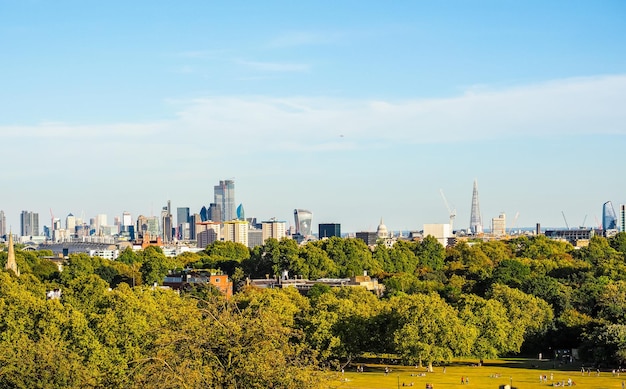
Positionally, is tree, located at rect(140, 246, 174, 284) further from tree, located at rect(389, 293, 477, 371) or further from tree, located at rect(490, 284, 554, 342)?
tree, located at rect(389, 293, 477, 371)

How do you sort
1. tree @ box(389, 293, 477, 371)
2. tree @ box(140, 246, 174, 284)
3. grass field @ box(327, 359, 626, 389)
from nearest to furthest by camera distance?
grass field @ box(327, 359, 626, 389) → tree @ box(389, 293, 477, 371) → tree @ box(140, 246, 174, 284)

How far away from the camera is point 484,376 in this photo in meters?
78.3

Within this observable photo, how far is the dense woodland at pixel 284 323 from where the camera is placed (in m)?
36.5

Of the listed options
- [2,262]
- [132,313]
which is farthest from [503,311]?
[2,262]

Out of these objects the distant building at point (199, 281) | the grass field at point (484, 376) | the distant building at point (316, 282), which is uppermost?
the distant building at point (199, 281)

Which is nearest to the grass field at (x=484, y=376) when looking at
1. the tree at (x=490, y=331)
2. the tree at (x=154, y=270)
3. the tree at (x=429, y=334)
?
the tree at (x=490, y=331)

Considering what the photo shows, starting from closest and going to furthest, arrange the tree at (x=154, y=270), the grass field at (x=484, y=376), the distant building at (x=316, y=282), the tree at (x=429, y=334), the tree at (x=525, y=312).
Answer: the grass field at (x=484, y=376) → the tree at (x=429, y=334) → the tree at (x=525, y=312) → the distant building at (x=316, y=282) → the tree at (x=154, y=270)

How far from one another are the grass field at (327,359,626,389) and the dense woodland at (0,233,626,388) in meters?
1.45

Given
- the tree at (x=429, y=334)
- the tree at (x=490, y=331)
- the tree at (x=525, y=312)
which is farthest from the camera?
the tree at (x=525, y=312)

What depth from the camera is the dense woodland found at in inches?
1438

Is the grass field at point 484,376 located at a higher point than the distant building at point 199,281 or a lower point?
lower

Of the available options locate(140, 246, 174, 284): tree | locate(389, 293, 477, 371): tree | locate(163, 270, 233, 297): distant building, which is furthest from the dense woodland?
locate(163, 270, 233, 297): distant building

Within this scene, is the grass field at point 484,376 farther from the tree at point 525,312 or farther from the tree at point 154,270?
the tree at point 154,270

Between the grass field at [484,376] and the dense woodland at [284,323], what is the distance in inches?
56.9
